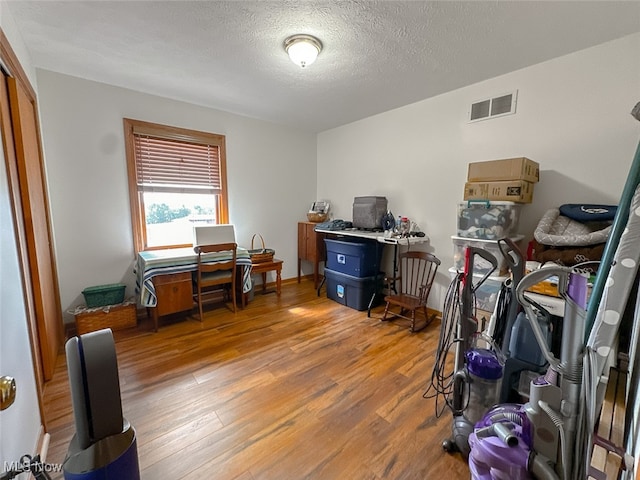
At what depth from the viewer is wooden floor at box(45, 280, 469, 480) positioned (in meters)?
1.42

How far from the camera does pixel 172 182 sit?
3.33 metres

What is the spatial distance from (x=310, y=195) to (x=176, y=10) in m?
3.12

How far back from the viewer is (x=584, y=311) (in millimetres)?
873

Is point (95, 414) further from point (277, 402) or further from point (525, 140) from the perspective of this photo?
point (525, 140)

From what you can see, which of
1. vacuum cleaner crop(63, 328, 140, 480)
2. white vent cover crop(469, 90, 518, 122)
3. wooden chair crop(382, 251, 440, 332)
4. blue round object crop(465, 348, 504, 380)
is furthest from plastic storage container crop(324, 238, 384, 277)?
vacuum cleaner crop(63, 328, 140, 480)

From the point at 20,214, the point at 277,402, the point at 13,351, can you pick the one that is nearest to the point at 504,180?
the point at 277,402

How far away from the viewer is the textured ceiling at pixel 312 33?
1.70m

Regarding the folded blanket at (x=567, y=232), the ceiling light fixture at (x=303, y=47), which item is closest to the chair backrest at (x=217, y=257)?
the ceiling light fixture at (x=303, y=47)

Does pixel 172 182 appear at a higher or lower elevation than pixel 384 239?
higher

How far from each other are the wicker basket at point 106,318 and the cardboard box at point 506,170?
139 inches

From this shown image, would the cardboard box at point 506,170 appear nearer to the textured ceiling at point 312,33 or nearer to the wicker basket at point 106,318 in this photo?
the textured ceiling at point 312,33

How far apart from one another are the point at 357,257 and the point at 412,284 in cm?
80

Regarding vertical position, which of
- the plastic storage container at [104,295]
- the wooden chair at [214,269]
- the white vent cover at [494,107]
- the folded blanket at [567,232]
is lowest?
the plastic storage container at [104,295]

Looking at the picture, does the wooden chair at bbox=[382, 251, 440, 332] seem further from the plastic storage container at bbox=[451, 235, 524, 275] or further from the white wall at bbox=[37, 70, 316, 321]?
the white wall at bbox=[37, 70, 316, 321]
